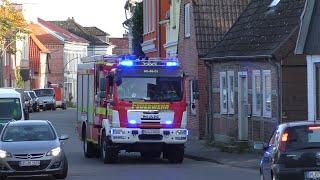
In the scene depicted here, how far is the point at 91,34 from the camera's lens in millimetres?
140250

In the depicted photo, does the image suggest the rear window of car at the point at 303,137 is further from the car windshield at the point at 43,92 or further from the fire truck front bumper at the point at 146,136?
the car windshield at the point at 43,92

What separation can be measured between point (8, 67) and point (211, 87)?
56284 millimetres

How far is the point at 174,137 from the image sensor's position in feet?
83.4

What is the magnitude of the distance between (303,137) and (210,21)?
21267mm

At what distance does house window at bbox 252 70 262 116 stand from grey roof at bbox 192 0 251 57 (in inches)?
215

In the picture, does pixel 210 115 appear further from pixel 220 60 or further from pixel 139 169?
pixel 139 169

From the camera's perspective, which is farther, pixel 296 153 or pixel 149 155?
pixel 149 155

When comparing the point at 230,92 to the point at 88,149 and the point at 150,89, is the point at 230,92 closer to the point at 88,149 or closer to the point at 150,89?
the point at 88,149

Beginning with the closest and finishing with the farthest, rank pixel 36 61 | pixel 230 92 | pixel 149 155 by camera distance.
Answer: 1. pixel 149 155
2. pixel 230 92
3. pixel 36 61

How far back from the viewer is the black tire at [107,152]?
84.0 feet

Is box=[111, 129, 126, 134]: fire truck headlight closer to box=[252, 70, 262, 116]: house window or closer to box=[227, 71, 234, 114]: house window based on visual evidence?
box=[252, 70, 262, 116]: house window

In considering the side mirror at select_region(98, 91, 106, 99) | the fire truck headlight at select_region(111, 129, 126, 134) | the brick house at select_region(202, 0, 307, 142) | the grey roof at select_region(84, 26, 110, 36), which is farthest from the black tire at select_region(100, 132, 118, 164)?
the grey roof at select_region(84, 26, 110, 36)

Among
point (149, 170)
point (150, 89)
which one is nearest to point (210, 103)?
point (150, 89)

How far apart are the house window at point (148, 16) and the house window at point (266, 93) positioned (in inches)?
813
